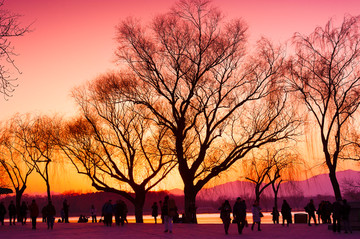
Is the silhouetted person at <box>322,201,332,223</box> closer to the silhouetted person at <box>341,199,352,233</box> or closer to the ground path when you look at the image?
the ground path

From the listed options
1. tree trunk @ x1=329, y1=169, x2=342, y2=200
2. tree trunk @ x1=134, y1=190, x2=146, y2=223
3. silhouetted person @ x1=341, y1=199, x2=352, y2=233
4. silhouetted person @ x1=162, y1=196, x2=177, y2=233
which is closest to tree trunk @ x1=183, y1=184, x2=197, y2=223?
tree trunk @ x1=329, y1=169, x2=342, y2=200

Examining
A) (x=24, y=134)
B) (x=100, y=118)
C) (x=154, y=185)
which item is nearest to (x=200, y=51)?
(x=100, y=118)

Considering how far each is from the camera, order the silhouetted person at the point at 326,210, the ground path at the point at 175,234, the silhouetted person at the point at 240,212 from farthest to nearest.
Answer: the silhouetted person at the point at 326,210 → the silhouetted person at the point at 240,212 → the ground path at the point at 175,234

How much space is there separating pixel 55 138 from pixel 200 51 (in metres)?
18.6

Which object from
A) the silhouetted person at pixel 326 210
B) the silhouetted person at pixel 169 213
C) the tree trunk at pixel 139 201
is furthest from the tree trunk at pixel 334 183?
the tree trunk at pixel 139 201

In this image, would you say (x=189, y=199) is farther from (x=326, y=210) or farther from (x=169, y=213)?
(x=169, y=213)

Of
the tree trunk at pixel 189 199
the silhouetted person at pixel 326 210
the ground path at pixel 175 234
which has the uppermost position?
the tree trunk at pixel 189 199

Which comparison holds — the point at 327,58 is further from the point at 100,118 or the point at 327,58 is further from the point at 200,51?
the point at 100,118

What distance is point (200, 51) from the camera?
36781mm

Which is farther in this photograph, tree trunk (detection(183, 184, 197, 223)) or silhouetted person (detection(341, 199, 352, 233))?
tree trunk (detection(183, 184, 197, 223))

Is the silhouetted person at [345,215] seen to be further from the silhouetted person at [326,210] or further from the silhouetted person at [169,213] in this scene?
the silhouetted person at [326,210]

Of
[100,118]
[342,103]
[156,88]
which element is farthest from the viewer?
[100,118]

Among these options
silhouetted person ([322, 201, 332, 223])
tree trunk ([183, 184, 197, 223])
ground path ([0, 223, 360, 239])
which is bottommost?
ground path ([0, 223, 360, 239])

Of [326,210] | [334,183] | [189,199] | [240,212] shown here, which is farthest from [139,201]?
[240,212]
